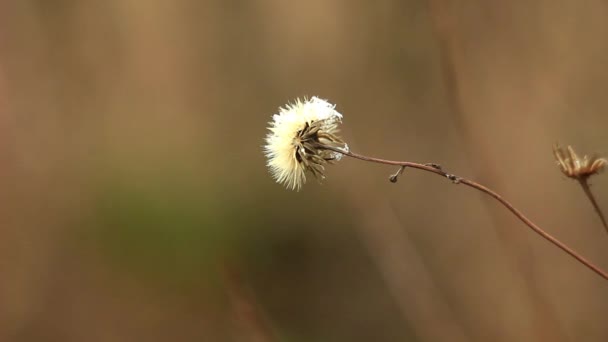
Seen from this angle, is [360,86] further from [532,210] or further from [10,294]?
[10,294]

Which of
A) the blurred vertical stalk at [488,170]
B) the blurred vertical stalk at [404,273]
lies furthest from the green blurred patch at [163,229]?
the blurred vertical stalk at [488,170]

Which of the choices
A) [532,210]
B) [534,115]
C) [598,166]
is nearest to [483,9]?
[534,115]

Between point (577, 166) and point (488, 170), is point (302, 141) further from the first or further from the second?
point (488, 170)

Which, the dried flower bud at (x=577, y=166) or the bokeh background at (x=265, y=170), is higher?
the bokeh background at (x=265, y=170)

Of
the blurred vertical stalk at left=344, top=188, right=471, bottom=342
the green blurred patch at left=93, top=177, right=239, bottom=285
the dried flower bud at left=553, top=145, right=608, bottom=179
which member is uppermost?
the green blurred patch at left=93, top=177, right=239, bottom=285

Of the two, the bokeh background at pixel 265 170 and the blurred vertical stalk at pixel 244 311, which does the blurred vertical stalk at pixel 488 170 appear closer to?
the bokeh background at pixel 265 170

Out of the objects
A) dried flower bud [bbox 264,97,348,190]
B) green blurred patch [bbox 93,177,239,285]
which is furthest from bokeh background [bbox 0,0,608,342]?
dried flower bud [bbox 264,97,348,190]

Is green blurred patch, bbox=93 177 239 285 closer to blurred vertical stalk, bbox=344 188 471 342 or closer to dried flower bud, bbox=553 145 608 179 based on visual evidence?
blurred vertical stalk, bbox=344 188 471 342
